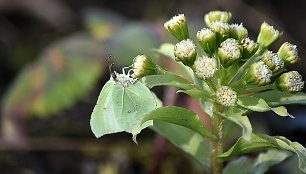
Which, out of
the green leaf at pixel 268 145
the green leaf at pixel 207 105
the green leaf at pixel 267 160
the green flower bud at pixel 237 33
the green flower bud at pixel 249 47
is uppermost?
the green flower bud at pixel 237 33

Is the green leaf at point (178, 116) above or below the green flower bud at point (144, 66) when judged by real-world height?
below

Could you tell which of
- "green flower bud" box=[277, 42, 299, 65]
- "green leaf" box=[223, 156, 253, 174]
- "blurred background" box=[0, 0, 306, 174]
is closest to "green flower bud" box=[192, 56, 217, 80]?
"green flower bud" box=[277, 42, 299, 65]

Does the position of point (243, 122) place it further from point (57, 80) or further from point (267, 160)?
point (57, 80)

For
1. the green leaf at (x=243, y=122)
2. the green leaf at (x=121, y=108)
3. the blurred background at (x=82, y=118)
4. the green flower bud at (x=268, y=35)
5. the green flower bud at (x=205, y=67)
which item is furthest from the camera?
the blurred background at (x=82, y=118)

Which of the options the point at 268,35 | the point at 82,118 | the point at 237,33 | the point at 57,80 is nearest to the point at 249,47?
the point at 237,33

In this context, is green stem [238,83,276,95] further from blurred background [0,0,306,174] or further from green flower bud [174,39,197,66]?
blurred background [0,0,306,174]

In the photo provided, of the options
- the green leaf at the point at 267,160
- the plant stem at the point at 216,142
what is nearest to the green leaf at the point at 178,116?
the plant stem at the point at 216,142

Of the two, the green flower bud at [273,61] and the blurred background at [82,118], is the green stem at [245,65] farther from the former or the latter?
the blurred background at [82,118]
